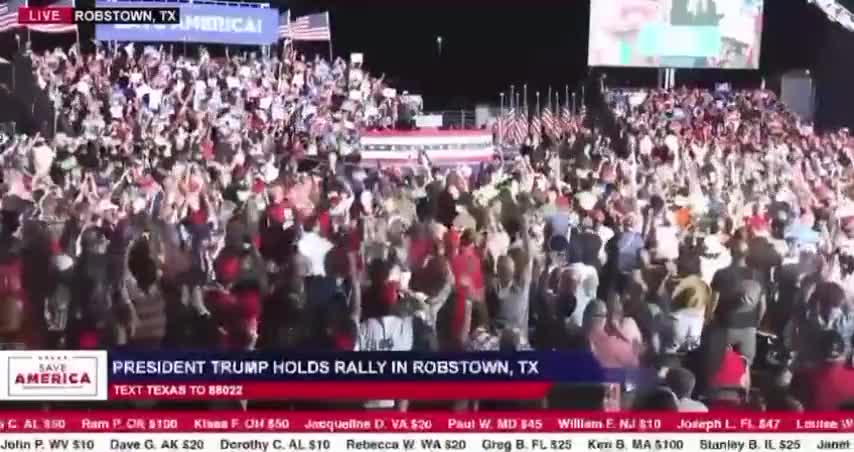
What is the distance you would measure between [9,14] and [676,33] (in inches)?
79.8

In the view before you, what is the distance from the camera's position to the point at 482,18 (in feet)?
11.6

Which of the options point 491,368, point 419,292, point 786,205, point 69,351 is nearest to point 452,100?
point 419,292

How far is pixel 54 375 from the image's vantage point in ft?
11.4

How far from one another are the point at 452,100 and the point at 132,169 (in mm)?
999

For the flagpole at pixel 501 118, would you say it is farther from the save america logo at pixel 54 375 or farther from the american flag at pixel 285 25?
the save america logo at pixel 54 375

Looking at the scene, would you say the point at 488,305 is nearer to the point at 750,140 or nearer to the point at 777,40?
the point at 750,140

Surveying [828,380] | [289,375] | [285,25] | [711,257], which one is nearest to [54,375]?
[289,375]

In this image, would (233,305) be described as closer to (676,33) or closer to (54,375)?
(54,375)

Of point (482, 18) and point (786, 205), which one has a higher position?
point (482, 18)

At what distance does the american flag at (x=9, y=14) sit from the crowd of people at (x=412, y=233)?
0.15 m

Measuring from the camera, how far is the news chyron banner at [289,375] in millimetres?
3471

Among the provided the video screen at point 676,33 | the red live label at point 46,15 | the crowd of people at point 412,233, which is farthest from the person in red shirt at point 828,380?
the red live label at point 46,15

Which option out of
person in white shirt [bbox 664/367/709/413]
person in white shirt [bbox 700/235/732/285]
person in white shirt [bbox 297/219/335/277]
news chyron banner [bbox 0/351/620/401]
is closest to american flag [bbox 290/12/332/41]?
person in white shirt [bbox 297/219/335/277]

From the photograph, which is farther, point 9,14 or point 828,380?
point 828,380
